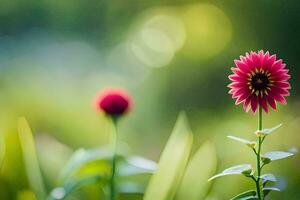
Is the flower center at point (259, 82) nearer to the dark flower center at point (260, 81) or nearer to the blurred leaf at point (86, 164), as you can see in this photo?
the dark flower center at point (260, 81)

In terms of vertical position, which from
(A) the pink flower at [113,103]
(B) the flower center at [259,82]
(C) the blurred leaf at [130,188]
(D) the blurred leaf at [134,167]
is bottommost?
(C) the blurred leaf at [130,188]

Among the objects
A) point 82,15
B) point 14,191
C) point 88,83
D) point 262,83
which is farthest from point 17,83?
point 262,83

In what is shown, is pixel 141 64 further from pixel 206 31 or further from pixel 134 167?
pixel 134 167

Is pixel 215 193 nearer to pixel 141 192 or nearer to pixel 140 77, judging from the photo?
pixel 141 192

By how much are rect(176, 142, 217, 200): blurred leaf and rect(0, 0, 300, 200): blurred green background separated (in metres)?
0.11

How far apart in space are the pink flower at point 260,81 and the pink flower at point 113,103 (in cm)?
31

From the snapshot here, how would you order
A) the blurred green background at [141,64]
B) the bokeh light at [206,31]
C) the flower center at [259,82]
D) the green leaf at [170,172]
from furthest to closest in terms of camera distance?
the bokeh light at [206,31], the blurred green background at [141,64], the green leaf at [170,172], the flower center at [259,82]

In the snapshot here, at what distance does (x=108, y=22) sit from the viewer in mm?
1889

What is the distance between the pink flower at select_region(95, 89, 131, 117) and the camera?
0.78 m

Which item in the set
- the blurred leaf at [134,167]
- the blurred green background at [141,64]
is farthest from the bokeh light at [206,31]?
the blurred leaf at [134,167]

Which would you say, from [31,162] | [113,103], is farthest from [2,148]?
[113,103]

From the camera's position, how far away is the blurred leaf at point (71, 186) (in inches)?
28.9

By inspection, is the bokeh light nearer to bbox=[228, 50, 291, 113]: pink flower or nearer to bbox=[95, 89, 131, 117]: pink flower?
bbox=[95, 89, 131, 117]: pink flower

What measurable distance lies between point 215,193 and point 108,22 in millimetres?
1156
